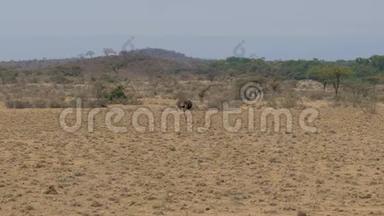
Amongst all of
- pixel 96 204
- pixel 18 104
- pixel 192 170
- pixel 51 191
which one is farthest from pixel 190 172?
pixel 18 104

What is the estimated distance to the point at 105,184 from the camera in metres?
11.1

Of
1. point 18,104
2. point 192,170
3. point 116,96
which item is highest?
point 116,96

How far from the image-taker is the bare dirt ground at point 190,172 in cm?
955

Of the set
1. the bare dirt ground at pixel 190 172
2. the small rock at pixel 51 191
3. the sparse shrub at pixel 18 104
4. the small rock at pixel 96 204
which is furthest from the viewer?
the sparse shrub at pixel 18 104

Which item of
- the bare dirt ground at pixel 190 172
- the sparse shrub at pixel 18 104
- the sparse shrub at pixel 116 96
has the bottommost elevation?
the bare dirt ground at pixel 190 172

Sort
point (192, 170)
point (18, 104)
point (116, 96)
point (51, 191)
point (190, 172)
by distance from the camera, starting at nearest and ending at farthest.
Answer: point (51, 191) → point (190, 172) → point (192, 170) → point (18, 104) → point (116, 96)

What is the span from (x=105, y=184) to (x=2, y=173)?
76.2 inches

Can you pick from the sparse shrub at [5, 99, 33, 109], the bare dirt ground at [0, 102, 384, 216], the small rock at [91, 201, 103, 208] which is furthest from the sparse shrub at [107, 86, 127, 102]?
the small rock at [91, 201, 103, 208]

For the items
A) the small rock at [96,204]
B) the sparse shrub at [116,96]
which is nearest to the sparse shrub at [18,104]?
the sparse shrub at [116,96]

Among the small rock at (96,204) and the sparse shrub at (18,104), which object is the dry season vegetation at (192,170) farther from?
the sparse shrub at (18,104)

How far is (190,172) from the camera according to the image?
12.4 metres

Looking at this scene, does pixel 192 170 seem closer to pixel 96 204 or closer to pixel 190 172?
pixel 190 172

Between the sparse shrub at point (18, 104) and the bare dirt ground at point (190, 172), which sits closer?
the bare dirt ground at point (190, 172)

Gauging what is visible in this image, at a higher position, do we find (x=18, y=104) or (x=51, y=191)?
(x=18, y=104)
